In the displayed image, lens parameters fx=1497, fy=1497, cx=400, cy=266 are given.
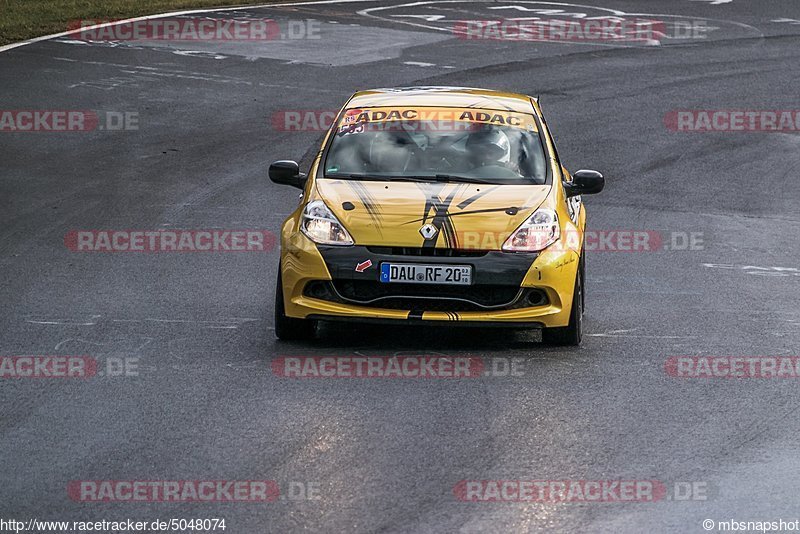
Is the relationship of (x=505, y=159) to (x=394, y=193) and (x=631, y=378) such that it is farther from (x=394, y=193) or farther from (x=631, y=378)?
(x=631, y=378)

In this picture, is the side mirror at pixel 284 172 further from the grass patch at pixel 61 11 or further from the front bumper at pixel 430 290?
the grass patch at pixel 61 11

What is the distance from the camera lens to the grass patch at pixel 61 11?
2559cm

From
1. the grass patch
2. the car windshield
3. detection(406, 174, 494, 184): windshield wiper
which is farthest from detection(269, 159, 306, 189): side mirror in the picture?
the grass patch

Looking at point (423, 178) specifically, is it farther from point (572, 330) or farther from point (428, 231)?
point (572, 330)

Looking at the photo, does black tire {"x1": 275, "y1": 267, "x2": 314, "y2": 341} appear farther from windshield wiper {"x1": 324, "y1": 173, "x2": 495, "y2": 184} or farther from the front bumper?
windshield wiper {"x1": 324, "y1": 173, "x2": 495, "y2": 184}

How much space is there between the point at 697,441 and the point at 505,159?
337cm

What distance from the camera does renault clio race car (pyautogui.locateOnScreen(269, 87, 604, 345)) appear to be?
942 centimetres

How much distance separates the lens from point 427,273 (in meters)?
9.38

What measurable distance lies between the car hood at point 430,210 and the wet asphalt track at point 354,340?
2.45 ft

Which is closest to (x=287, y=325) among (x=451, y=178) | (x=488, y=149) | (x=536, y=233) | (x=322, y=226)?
(x=322, y=226)

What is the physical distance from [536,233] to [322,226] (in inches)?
54.7

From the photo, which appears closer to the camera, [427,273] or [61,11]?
[427,273]

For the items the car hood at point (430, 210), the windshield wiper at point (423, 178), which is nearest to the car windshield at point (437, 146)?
the windshield wiper at point (423, 178)

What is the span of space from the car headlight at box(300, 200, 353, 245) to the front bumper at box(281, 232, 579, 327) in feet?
0.24
